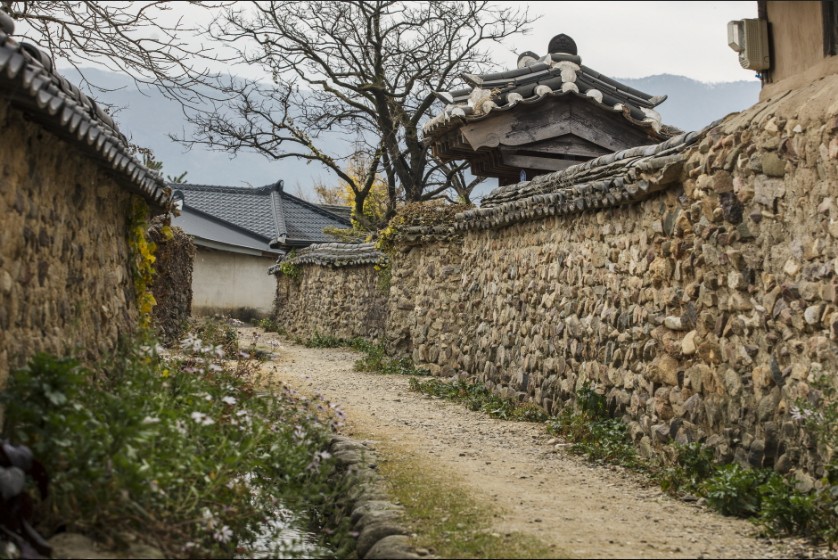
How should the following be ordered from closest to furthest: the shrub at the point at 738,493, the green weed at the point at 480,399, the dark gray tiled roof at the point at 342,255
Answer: the shrub at the point at 738,493 → the green weed at the point at 480,399 → the dark gray tiled roof at the point at 342,255

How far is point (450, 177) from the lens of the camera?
2611 cm

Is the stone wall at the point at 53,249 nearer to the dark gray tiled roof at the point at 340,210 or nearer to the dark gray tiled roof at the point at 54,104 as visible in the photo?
the dark gray tiled roof at the point at 54,104

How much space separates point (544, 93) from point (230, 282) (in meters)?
17.3

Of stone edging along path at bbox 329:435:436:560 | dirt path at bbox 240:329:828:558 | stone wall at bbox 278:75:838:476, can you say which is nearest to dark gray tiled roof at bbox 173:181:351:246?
dirt path at bbox 240:329:828:558

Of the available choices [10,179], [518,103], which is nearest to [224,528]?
[10,179]

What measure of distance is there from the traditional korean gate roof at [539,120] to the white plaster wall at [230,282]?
1505 centimetres

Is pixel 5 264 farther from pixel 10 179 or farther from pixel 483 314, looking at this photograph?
pixel 483 314

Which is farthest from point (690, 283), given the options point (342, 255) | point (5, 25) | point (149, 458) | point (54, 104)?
point (342, 255)

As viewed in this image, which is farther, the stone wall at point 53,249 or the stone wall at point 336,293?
the stone wall at point 336,293

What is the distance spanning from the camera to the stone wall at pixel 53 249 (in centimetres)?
514

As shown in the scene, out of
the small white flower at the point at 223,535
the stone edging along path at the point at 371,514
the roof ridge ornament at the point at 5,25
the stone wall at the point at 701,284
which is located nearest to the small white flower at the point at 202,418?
the small white flower at the point at 223,535

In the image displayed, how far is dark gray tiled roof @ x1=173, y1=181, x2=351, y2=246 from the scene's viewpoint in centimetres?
3206

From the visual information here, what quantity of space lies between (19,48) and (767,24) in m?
5.61

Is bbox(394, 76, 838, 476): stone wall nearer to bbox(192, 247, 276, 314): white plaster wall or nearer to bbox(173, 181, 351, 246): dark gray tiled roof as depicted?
bbox(192, 247, 276, 314): white plaster wall
